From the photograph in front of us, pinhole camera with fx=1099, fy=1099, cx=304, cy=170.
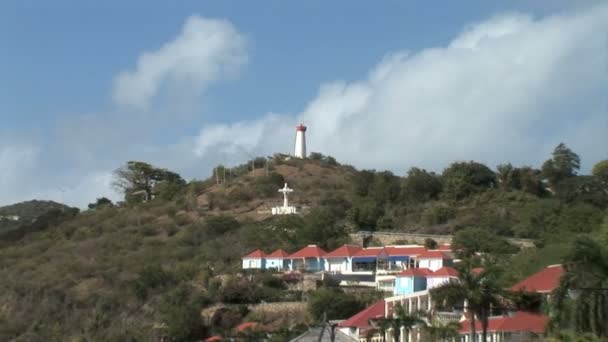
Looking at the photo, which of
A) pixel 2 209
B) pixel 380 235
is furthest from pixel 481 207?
pixel 2 209

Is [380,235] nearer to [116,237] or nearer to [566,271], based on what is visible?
[116,237]

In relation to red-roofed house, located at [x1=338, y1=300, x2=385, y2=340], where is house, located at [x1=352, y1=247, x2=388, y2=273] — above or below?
above

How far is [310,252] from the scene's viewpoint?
68.6 metres

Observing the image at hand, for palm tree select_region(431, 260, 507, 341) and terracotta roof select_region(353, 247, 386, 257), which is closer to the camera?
palm tree select_region(431, 260, 507, 341)

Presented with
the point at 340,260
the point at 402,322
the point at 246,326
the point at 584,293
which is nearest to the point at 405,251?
the point at 340,260

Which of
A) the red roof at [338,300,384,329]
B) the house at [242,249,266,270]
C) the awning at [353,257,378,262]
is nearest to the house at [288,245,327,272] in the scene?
the house at [242,249,266,270]

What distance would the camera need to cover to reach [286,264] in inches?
2709

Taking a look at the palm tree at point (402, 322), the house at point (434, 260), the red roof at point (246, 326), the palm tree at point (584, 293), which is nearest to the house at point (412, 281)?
the house at point (434, 260)

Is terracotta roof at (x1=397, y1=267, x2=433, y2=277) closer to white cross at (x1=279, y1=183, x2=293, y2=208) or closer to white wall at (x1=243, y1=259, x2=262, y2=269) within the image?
white wall at (x1=243, y1=259, x2=262, y2=269)

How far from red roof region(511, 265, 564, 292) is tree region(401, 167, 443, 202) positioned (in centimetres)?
3568

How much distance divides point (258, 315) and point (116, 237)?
2987 centimetres

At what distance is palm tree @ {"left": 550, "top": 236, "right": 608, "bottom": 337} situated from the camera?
34.2m

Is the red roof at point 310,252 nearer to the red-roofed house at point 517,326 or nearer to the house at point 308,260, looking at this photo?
the house at point 308,260

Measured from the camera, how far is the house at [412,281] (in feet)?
182
